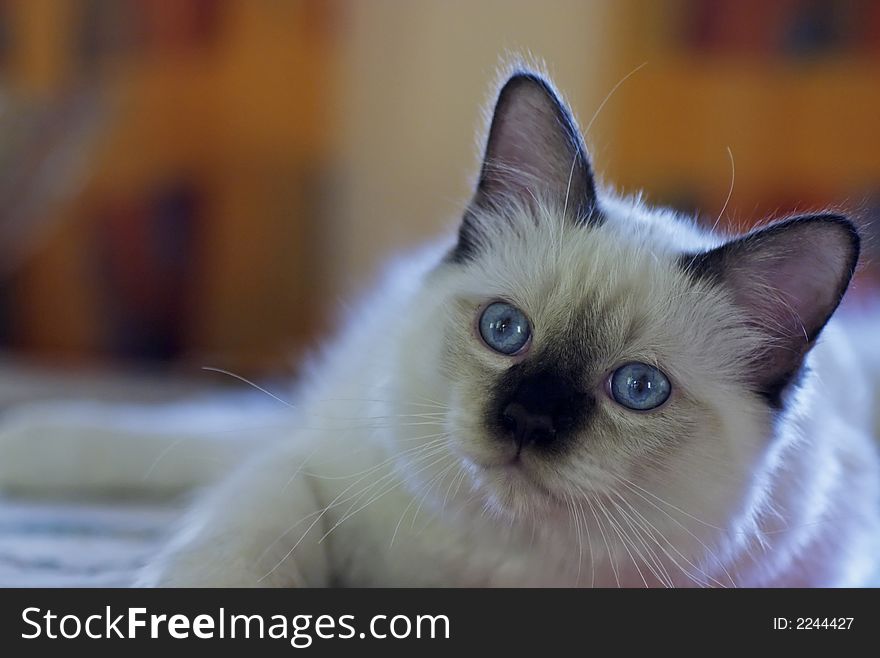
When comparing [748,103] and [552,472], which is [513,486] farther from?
[748,103]

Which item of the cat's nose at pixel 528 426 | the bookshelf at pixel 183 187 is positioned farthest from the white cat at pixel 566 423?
the bookshelf at pixel 183 187

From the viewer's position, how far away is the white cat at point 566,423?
1218mm

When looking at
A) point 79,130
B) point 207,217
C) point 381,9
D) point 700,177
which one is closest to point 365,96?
point 381,9

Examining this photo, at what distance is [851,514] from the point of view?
156 centimetres

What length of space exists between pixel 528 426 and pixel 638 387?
0.17 metres

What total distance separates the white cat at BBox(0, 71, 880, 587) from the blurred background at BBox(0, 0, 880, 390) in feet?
7.87

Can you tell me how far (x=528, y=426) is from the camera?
3.83 ft

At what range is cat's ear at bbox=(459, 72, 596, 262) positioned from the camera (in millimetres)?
1377

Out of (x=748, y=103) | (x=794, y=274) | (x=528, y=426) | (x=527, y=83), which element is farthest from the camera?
(x=748, y=103)

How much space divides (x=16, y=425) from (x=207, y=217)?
234cm

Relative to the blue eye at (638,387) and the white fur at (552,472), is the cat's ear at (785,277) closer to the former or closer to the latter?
the white fur at (552,472)

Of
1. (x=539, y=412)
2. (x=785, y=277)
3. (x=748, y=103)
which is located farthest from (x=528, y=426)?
(x=748, y=103)

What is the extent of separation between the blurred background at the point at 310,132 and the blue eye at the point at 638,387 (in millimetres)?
2673

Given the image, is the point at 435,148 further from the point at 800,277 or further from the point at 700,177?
the point at 800,277
